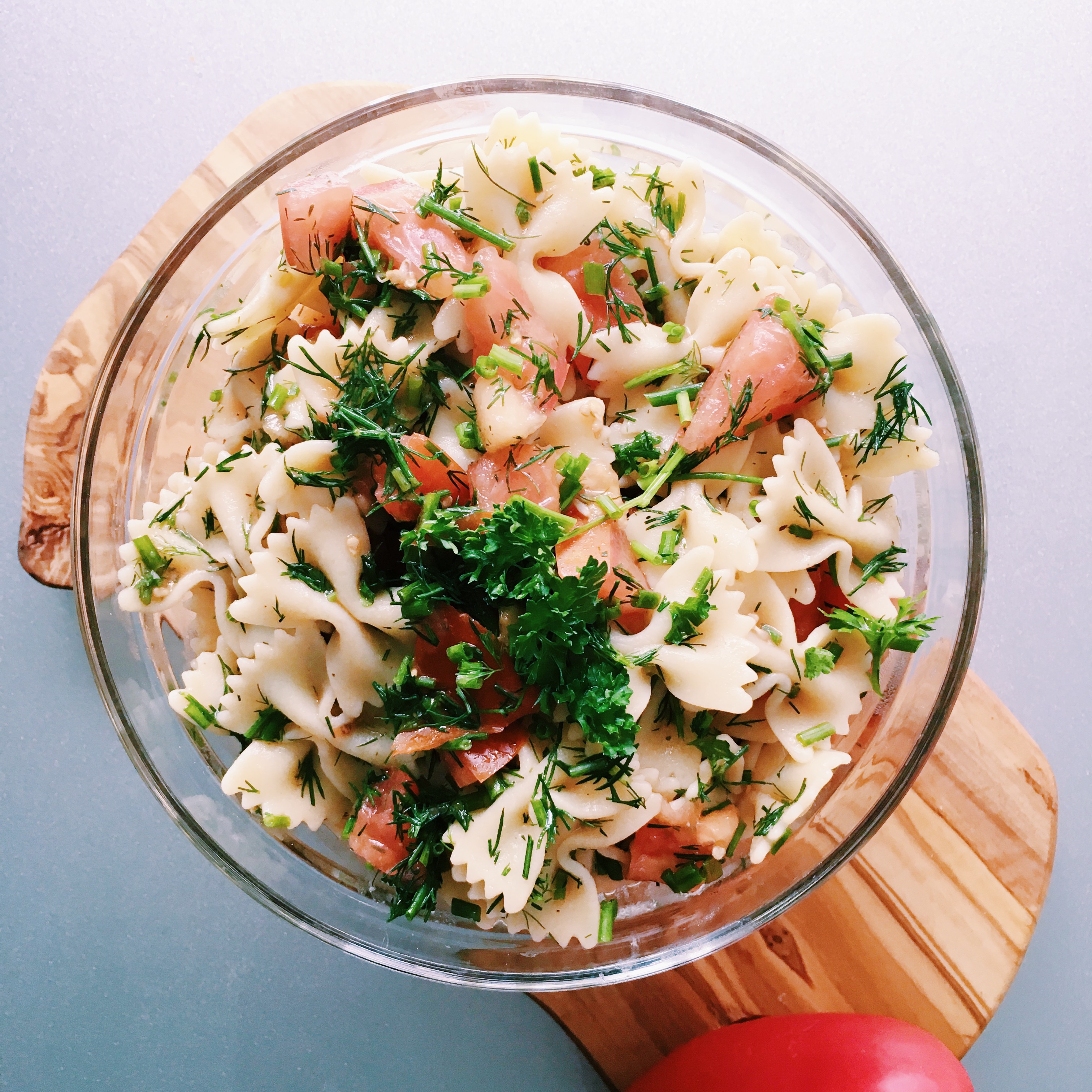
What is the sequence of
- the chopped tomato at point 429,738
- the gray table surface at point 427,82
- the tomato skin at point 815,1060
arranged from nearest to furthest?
the chopped tomato at point 429,738, the tomato skin at point 815,1060, the gray table surface at point 427,82

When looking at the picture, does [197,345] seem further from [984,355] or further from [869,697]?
[984,355]

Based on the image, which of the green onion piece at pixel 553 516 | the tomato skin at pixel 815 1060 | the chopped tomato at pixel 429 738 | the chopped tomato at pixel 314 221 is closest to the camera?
the green onion piece at pixel 553 516

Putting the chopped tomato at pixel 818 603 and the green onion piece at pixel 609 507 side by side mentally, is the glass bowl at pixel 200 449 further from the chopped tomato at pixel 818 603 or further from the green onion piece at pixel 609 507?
the green onion piece at pixel 609 507

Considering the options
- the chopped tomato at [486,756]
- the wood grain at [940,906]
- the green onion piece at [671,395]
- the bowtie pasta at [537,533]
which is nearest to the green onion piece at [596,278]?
the bowtie pasta at [537,533]

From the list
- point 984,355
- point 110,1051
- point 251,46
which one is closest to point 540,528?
point 984,355

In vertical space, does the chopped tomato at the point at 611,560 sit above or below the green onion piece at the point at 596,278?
below

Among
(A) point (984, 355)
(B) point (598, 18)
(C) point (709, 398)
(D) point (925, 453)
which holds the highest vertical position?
(B) point (598, 18)
